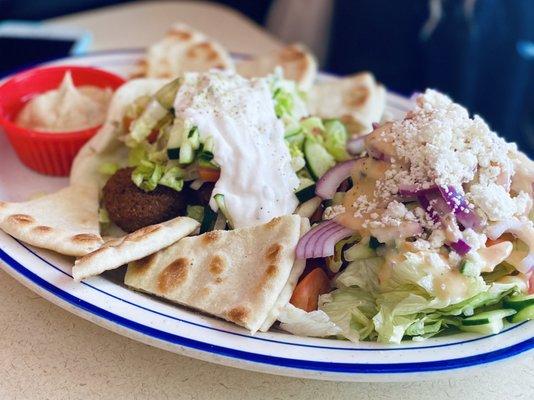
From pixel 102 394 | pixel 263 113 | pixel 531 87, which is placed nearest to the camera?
pixel 102 394

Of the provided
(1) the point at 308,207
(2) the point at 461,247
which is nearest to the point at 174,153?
(1) the point at 308,207

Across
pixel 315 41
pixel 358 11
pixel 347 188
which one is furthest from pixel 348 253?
pixel 315 41

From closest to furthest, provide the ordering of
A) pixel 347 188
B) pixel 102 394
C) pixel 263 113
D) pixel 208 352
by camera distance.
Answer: pixel 208 352 < pixel 102 394 < pixel 347 188 < pixel 263 113

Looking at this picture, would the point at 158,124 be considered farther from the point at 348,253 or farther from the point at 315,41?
the point at 315,41

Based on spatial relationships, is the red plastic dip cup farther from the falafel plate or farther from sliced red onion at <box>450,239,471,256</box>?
sliced red onion at <box>450,239,471,256</box>

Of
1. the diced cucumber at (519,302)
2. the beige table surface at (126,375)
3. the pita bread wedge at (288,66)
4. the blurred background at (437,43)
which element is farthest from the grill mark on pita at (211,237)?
the blurred background at (437,43)

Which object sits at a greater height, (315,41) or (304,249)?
(304,249)
